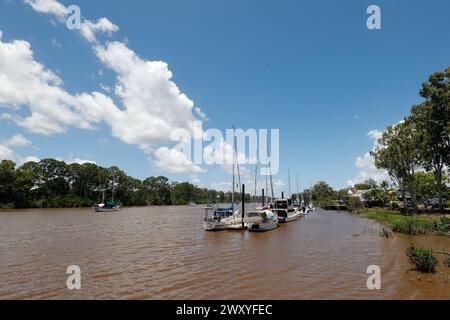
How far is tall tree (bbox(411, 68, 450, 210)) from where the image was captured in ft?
140

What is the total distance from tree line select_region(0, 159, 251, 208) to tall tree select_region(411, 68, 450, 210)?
99.1m

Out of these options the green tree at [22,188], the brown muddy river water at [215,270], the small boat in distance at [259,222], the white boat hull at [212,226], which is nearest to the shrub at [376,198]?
the small boat in distance at [259,222]

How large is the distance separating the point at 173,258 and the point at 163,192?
154m

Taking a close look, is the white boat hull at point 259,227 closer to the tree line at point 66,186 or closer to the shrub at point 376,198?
the shrub at point 376,198

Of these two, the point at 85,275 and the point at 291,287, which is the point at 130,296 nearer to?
the point at 85,275

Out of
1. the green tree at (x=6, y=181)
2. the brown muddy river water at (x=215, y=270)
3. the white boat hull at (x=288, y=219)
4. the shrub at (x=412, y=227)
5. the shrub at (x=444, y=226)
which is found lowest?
the white boat hull at (x=288, y=219)

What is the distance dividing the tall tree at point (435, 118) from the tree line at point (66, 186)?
3902 inches

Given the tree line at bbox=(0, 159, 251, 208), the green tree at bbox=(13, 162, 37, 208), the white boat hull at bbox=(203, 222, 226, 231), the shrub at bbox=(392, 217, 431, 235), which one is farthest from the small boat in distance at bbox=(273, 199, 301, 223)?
the green tree at bbox=(13, 162, 37, 208)

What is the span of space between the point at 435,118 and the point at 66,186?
4797 inches

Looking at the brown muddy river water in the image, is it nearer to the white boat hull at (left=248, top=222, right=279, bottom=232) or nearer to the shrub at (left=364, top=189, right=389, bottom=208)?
the white boat hull at (left=248, top=222, right=279, bottom=232)

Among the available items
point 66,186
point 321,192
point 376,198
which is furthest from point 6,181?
point 321,192

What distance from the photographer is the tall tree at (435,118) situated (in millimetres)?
42562

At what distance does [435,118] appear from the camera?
1725 inches
